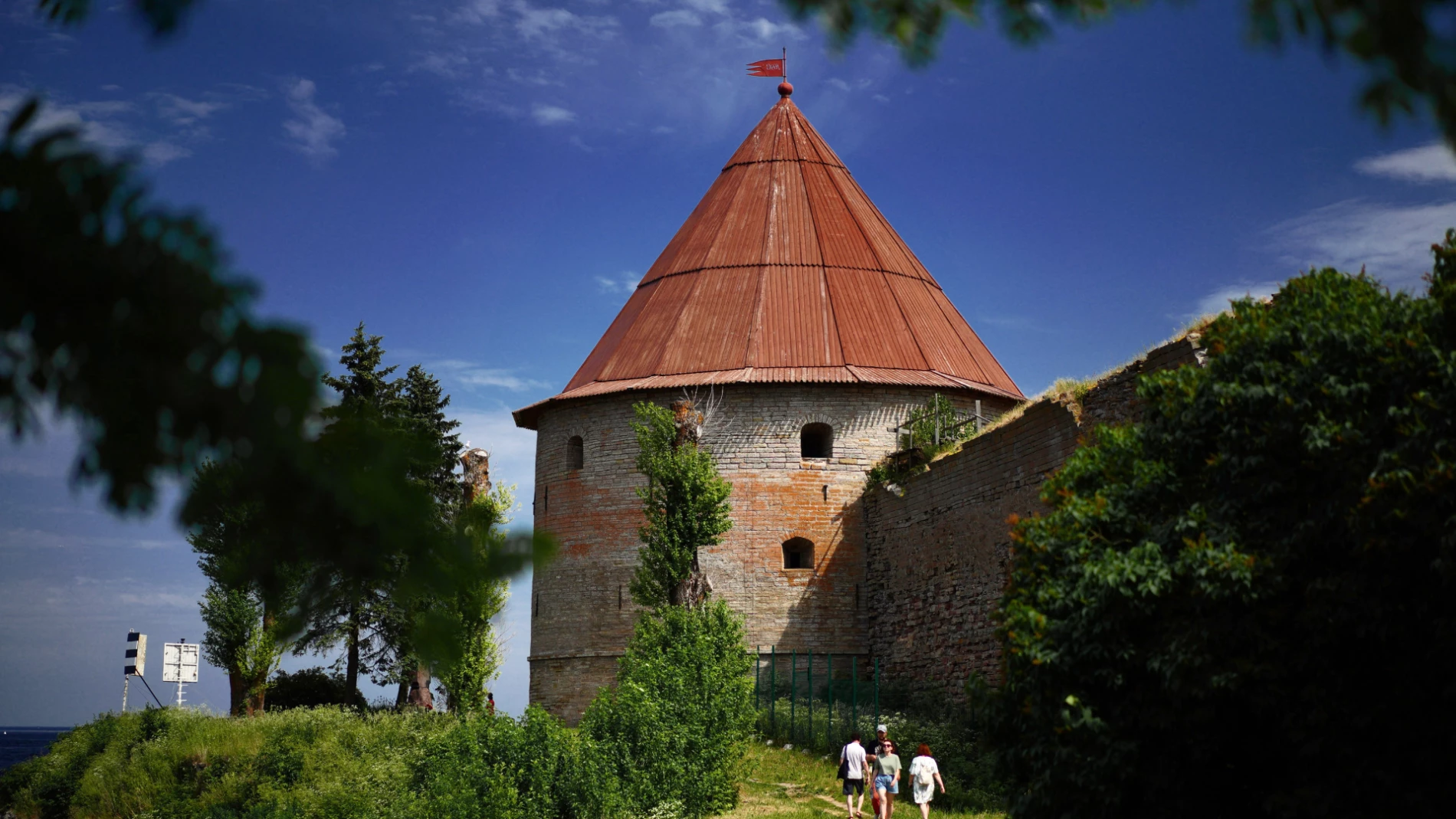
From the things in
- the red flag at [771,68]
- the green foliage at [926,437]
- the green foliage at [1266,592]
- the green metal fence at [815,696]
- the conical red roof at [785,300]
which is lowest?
the green metal fence at [815,696]

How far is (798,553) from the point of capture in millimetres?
26344

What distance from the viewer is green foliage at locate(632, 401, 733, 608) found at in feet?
76.7

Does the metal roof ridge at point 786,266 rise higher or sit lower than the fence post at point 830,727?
higher

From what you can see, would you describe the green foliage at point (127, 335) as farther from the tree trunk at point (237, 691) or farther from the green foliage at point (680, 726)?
the tree trunk at point (237, 691)

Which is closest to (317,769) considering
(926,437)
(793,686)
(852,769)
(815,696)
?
(793,686)

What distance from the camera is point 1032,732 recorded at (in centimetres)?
1001

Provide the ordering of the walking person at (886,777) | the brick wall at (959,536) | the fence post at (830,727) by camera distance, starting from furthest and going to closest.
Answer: the fence post at (830,727), the brick wall at (959,536), the walking person at (886,777)

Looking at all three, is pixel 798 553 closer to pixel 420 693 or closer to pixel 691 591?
pixel 691 591

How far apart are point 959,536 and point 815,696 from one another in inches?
170

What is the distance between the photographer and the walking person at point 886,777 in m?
15.0

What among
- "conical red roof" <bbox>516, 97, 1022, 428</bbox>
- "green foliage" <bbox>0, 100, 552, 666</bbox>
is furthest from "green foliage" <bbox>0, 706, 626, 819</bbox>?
"green foliage" <bbox>0, 100, 552, 666</bbox>

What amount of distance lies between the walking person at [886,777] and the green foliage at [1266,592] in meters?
4.77

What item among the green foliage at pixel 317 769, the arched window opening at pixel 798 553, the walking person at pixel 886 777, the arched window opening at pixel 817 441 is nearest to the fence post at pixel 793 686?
the arched window opening at pixel 798 553

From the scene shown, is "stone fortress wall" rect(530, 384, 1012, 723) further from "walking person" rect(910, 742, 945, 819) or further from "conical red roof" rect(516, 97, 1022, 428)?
"walking person" rect(910, 742, 945, 819)
